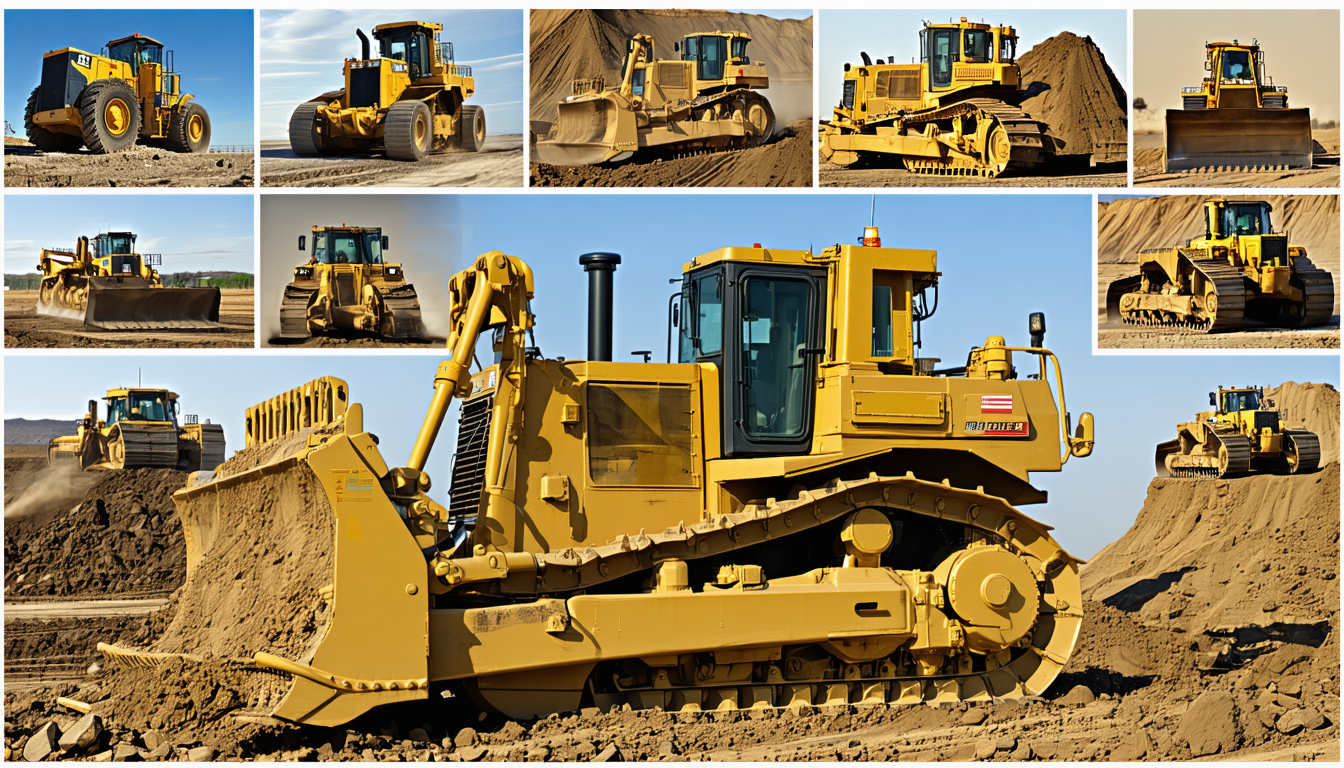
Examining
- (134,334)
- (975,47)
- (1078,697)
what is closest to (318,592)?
(1078,697)

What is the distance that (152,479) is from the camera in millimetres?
28531

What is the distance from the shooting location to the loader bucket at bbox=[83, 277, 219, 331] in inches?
918

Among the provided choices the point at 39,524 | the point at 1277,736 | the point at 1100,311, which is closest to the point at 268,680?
the point at 1277,736

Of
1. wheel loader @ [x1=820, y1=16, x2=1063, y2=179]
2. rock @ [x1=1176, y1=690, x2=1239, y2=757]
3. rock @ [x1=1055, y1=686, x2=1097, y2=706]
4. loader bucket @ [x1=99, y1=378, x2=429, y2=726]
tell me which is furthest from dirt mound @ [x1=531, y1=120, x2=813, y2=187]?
rock @ [x1=1176, y1=690, x2=1239, y2=757]

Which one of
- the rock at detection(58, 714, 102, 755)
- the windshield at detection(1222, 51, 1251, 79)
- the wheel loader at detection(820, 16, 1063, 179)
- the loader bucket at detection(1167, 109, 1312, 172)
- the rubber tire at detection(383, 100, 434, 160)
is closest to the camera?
the rock at detection(58, 714, 102, 755)

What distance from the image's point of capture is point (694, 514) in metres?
12.3

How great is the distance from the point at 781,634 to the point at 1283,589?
13.3 meters

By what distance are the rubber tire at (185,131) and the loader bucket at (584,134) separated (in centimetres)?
613

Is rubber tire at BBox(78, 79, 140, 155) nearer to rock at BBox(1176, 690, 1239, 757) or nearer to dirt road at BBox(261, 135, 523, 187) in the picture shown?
dirt road at BBox(261, 135, 523, 187)

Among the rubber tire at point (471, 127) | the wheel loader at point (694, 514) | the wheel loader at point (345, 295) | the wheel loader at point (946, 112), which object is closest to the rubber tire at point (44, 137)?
the wheel loader at point (345, 295)

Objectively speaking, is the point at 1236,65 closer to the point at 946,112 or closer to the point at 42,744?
the point at 946,112

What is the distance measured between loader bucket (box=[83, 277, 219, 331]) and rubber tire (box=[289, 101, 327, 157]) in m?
2.96

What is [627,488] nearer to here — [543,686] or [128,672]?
[543,686]

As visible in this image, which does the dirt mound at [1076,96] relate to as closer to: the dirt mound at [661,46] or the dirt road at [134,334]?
the dirt mound at [661,46]
